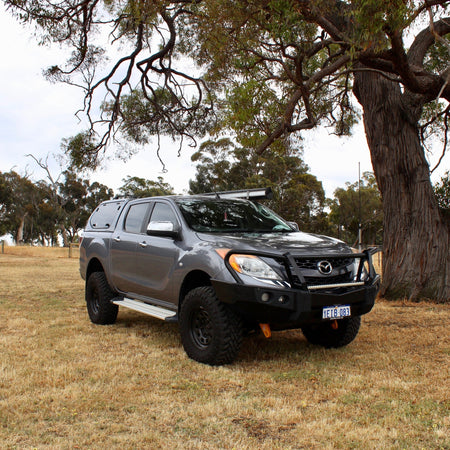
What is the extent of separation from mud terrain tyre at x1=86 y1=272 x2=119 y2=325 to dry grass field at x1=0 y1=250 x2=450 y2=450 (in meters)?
0.35

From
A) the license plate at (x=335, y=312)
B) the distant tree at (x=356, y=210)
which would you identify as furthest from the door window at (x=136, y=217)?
the distant tree at (x=356, y=210)

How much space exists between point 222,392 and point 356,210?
49.0 m

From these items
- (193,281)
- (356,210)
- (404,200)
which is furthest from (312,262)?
(356,210)

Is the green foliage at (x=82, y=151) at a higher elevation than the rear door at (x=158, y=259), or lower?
higher

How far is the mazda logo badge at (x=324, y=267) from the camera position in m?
4.94

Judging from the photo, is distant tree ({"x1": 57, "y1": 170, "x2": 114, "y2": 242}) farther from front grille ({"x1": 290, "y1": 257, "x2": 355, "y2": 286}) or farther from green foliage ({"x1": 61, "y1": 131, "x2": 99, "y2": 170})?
front grille ({"x1": 290, "y1": 257, "x2": 355, "y2": 286})

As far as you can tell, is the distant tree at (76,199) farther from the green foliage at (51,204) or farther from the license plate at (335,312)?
the license plate at (335,312)

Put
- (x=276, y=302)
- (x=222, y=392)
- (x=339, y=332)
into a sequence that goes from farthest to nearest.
A: (x=339, y=332) → (x=276, y=302) → (x=222, y=392)

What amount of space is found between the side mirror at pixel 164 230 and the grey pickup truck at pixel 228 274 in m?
0.01

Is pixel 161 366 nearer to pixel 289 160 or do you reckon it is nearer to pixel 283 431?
pixel 283 431

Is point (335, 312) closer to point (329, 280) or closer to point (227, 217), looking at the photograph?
point (329, 280)

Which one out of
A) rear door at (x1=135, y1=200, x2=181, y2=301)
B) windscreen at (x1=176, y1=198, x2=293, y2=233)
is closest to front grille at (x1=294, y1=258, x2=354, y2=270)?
windscreen at (x1=176, y1=198, x2=293, y2=233)

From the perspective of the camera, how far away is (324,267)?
4961 millimetres

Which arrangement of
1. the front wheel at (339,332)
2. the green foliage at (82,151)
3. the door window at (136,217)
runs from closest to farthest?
the front wheel at (339,332) < the door window at (136,217) < the green foliage at (82,151)
